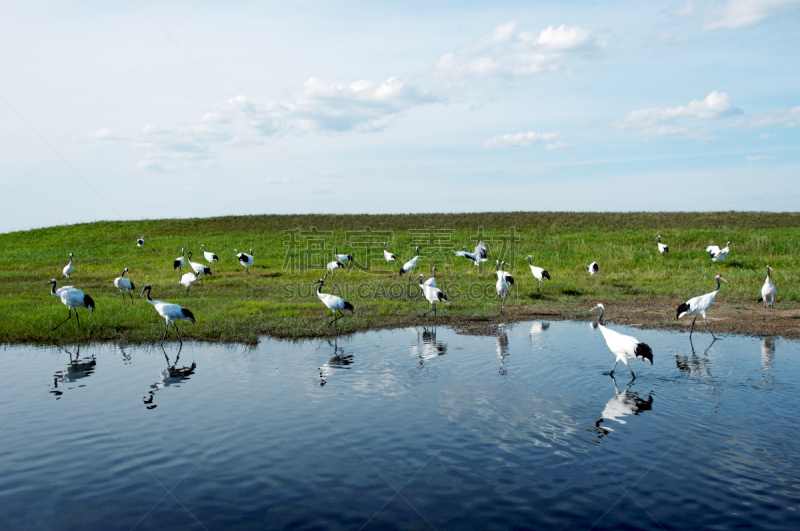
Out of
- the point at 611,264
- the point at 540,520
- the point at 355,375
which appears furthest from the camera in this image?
the point at 611,264

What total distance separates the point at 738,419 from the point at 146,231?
5701cm

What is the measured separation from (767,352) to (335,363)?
1174 cm

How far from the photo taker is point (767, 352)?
48.2 ft

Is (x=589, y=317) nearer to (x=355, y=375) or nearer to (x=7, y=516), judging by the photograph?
(x=355, y=375)

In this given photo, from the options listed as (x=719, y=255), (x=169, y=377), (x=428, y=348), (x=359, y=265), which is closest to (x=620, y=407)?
(x=428, y=348)

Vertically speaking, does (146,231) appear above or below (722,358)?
above

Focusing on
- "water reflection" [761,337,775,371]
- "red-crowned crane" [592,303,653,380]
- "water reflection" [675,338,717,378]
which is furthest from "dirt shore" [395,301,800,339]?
"red-crowned crane" [592,303,653,380]

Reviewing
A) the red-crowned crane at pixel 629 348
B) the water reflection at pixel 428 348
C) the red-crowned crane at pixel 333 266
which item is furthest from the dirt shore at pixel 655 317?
the red-crowned crane at pixel 333 266

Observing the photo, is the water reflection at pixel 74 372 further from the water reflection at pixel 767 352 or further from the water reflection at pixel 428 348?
the water reflection at pixel 767 352

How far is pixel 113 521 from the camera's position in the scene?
22.3 ft

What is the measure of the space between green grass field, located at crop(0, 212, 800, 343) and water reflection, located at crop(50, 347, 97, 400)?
8.68ft

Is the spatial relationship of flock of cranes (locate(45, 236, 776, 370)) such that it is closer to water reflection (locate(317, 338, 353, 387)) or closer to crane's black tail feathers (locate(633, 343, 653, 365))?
crane's black tail feathers (locate(633, 343, 653, 365))

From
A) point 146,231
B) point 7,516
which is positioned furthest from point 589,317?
point 146,231

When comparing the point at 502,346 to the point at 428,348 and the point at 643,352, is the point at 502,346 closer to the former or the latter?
the point at 428,348
